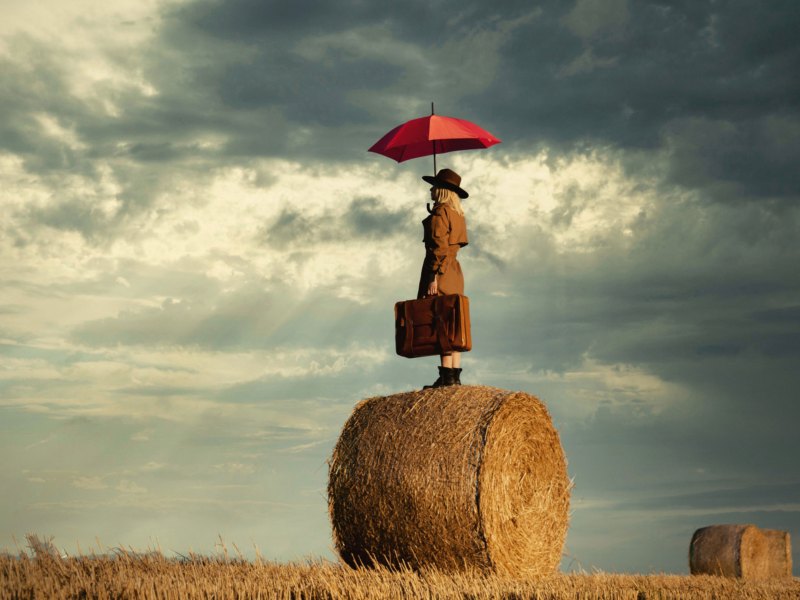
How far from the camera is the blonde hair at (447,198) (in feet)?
32.8

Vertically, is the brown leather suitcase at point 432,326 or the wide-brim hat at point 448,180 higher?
the wide-brim hat at point 448,180

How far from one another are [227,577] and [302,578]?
0.85 m

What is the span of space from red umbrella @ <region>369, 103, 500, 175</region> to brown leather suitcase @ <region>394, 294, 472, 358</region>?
71.6 inches

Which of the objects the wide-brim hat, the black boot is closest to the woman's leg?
the black boot

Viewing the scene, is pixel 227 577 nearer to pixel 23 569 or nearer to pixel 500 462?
pixel 23 569

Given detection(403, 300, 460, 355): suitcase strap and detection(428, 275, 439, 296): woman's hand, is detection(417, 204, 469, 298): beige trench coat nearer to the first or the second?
detection(428, 275, 439, 296): woman's hand

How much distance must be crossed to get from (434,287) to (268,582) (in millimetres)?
3725

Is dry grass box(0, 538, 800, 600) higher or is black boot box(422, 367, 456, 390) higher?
black boot box(422, 367, 456, 390)

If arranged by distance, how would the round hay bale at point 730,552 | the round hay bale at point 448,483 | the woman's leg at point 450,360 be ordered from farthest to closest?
the round hay bale at point 730,552 < the woman's leg at point 450,360 < the round hay bale at point 448,483

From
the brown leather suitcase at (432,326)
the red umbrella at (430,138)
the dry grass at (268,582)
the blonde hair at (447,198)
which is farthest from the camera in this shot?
the red umbrella at (430,138)

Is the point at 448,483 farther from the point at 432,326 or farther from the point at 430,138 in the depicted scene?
the point at 430,138

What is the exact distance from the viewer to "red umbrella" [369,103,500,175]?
10.3 meters

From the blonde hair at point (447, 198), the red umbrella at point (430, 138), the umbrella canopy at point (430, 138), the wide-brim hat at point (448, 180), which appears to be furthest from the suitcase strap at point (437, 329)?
the umbrella canopy at point (430, 138)

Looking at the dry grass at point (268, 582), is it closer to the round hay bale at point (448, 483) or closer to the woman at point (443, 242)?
the round hay bale at point (448, 483)
